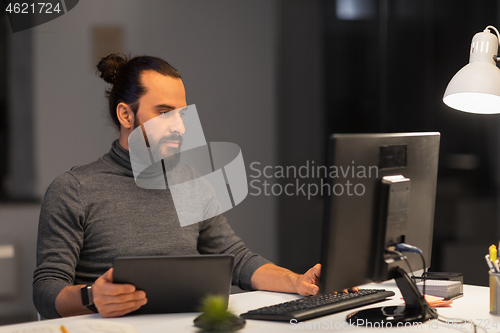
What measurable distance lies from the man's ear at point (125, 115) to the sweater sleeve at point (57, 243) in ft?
0.87

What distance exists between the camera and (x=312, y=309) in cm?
109

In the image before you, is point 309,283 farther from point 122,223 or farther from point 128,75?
point 128,75

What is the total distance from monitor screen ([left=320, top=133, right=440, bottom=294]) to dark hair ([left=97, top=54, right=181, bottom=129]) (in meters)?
0.93

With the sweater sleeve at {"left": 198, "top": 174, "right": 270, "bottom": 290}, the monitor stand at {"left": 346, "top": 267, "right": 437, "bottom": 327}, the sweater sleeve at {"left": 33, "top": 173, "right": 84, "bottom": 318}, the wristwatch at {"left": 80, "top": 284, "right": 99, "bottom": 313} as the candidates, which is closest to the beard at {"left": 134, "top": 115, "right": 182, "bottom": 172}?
the sweater sleeve at {"left": 198, "top": 174, "right": 270, "bottom": 290}

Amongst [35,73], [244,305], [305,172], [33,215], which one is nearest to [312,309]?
[244,305]

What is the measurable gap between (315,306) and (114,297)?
441mm

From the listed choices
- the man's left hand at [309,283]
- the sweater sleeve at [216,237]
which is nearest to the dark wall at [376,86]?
the sweater sleeve at [216,237]

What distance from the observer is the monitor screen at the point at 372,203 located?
3.16 feet

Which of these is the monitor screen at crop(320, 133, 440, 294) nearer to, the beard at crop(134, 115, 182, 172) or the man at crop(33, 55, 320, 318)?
the man at crop(33, 55, 320, 318)

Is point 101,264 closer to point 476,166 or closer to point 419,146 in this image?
point 419,146

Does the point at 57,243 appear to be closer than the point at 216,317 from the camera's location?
No

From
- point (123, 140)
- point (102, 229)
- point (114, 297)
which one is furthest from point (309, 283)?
point (123, 140)

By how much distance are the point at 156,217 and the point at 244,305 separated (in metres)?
0.50

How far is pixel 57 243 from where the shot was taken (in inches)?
56.3
